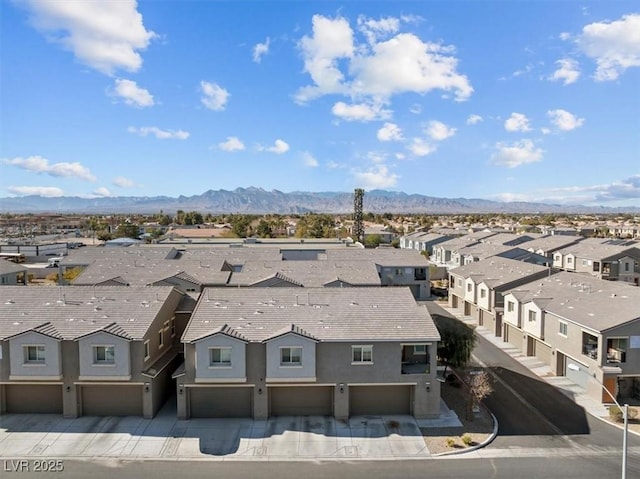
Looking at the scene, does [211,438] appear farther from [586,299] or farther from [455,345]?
[586,299]

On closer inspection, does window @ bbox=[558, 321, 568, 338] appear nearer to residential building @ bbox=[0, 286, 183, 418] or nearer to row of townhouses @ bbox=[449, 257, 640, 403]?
row of townhouses @ bbox=[449, 257, 640, 403]

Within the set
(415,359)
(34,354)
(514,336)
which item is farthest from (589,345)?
(34,354)

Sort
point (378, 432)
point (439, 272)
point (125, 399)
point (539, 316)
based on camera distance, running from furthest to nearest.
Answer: point (439, 272)
point (539, 316)
point (125, 399)
point (378, 432)

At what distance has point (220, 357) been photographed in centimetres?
2388

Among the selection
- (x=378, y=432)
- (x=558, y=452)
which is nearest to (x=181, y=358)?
(x=378, y=432)

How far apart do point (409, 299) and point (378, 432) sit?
8.35 meters

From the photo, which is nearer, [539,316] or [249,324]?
[249,324]

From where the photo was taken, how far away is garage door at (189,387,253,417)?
80.6 feet

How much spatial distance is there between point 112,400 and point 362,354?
14.6 m

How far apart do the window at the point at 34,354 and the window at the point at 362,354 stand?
57.2 feet

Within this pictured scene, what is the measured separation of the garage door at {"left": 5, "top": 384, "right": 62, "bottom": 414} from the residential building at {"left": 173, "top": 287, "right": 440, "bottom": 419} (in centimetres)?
732

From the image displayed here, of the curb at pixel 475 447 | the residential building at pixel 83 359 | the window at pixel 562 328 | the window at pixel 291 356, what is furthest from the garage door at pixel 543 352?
the residential building at pixel 83 359

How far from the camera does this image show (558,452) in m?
21.3

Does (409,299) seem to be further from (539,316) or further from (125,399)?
(125,399)
